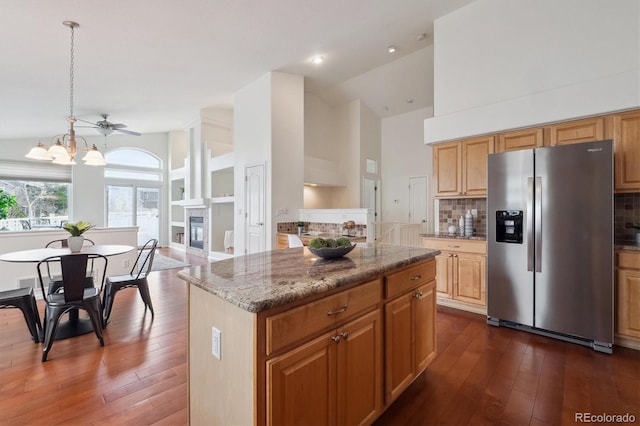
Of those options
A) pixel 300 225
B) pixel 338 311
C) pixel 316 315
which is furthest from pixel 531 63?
pixel 300 225

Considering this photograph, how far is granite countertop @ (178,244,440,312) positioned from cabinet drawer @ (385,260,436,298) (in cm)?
6

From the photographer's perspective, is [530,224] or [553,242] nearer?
[553,242]

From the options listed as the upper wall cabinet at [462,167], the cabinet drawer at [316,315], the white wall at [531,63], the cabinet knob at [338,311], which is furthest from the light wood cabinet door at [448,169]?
the cabinet knob at [338,311]

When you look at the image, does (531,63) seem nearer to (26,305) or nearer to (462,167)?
(462,167)

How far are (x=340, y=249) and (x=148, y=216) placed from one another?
9942 millimetres

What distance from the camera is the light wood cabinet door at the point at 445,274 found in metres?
3.60

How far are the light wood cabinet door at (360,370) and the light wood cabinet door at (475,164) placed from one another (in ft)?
9.02

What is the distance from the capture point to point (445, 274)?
364 centimetres

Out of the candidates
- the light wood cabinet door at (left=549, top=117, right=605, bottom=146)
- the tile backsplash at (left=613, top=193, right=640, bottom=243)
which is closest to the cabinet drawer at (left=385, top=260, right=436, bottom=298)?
the light wood cabinet door at (left=549, top=117, right=605, bottom=146)

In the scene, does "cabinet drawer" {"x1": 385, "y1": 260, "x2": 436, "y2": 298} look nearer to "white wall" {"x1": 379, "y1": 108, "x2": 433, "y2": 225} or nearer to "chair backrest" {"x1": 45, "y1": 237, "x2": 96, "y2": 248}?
"chair backrest" {"x1": 45, "y1": 237, "x2": 96, "y2": 248}

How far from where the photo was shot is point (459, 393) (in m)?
1.95

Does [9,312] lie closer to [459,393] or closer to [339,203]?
[459,393]

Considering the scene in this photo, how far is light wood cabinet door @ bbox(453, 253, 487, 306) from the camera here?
3334 mm

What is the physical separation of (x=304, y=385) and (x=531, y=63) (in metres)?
4.10
